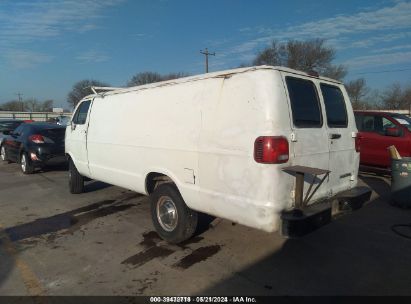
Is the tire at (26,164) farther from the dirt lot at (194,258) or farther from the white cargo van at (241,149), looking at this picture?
the white cargo van at (241,149)

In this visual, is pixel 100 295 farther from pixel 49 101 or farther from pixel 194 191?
pixel 49 101

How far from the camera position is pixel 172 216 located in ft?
16.5

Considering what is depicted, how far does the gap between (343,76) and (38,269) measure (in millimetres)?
53389

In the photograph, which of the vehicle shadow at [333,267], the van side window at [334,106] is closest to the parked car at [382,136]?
the vehicle shadow at [333,267]

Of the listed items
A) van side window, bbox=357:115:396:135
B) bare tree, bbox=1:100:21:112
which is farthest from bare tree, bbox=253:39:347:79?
bare tree, bbox=1:100:21:112

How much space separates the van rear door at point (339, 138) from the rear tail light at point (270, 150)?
1.07 m

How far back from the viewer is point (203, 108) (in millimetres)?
4312

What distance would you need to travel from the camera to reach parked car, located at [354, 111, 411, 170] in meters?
9.35

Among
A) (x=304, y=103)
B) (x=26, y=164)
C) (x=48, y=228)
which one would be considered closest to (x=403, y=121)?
(x=304, y=103)

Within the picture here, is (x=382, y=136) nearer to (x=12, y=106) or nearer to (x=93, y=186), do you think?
(x=93, y=186)

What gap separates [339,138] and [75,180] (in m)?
5.84

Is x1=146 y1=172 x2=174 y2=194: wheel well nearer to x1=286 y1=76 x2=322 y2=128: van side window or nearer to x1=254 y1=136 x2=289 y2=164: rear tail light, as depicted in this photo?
x1=254 y1=136 x2=289 y2=164: rear tail light

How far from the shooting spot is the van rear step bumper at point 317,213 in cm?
357

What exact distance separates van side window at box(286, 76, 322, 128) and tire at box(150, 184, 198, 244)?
1.88m
